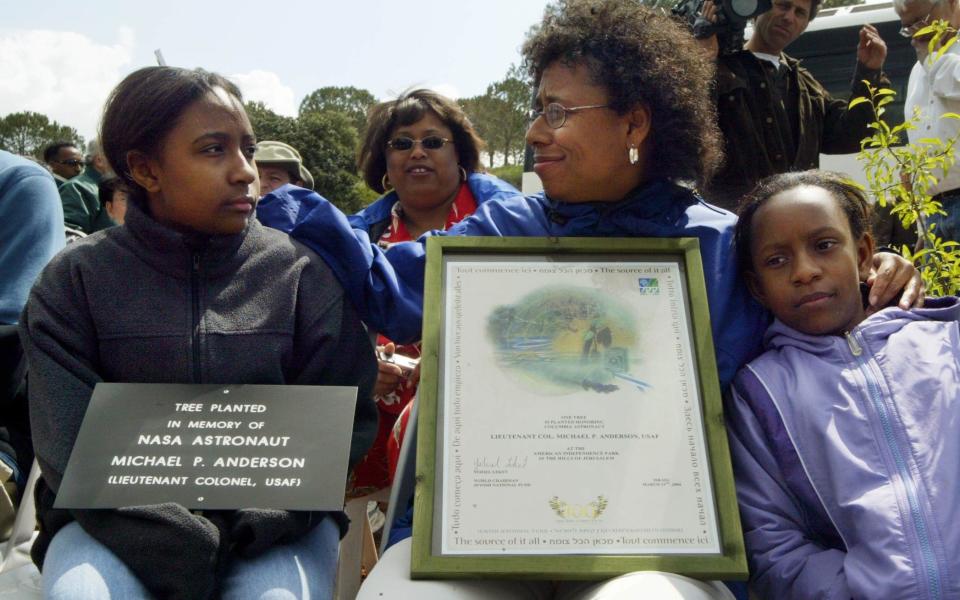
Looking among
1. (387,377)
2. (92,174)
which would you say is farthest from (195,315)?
(92,174)

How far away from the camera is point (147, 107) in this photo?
2.09m

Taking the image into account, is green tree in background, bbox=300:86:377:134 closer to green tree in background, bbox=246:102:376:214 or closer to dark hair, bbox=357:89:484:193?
green tree in background, bbox=246:102:376:214

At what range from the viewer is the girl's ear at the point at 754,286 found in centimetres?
209

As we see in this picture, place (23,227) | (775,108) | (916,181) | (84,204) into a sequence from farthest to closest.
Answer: (84,204) → (775,108) → (916,181) → (23,227)

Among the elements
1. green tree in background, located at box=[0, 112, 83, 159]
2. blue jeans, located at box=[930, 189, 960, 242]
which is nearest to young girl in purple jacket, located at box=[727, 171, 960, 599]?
blue jeans, located at box=[930, 189, 960, 242]

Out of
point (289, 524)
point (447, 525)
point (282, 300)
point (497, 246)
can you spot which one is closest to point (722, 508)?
point (447, 525)

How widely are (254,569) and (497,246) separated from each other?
2.96 feet

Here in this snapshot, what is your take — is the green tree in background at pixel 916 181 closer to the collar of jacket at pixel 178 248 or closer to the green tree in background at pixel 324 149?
the collar of jacket at pixel 178 248

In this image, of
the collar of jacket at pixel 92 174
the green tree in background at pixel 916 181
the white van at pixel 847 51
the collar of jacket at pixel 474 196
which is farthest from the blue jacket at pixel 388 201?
the white van at pixel 847 51

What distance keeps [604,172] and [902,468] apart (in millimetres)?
1010

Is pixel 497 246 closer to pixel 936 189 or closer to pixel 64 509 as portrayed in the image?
pixel 64 509

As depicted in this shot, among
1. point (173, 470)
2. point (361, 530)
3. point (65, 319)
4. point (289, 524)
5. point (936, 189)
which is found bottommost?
point (361, 530)

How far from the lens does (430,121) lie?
361cm

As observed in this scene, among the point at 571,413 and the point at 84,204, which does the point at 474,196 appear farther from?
the point at 84,204
